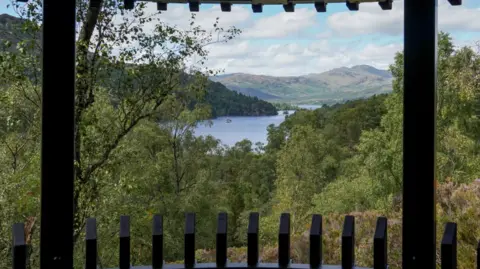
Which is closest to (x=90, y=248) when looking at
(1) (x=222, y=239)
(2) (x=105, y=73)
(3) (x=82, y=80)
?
(1) (x=222, y=239)

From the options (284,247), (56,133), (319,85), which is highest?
(319,85)

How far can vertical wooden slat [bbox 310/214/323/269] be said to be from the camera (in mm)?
1796

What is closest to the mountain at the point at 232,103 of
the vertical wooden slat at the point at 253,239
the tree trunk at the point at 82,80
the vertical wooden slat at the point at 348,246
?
the tree trunk at the point at 82,80

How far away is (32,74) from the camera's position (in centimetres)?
519

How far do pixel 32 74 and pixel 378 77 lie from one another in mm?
7092

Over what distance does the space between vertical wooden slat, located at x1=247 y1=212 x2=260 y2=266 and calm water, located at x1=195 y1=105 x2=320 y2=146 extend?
6.19 m

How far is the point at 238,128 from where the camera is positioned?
8.85 meters

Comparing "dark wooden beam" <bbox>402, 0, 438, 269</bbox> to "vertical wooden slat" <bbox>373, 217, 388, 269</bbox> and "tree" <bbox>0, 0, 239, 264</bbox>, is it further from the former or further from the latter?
"tree" <bbox>0, 0, 239, 264</bbox>

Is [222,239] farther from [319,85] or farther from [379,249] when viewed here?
[319,85]

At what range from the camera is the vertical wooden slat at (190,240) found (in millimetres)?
1797

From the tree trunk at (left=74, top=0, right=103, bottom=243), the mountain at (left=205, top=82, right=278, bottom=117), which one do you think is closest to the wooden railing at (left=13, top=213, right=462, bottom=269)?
the tree trunk at (left=74, top=0, right=103, bottom=243)

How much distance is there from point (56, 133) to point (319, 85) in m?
8.55

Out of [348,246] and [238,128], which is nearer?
[348,246]

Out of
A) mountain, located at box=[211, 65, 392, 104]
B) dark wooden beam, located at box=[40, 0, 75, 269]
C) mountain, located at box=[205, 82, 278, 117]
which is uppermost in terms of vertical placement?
mountain, located at box=[211, 65, 392, 104]
